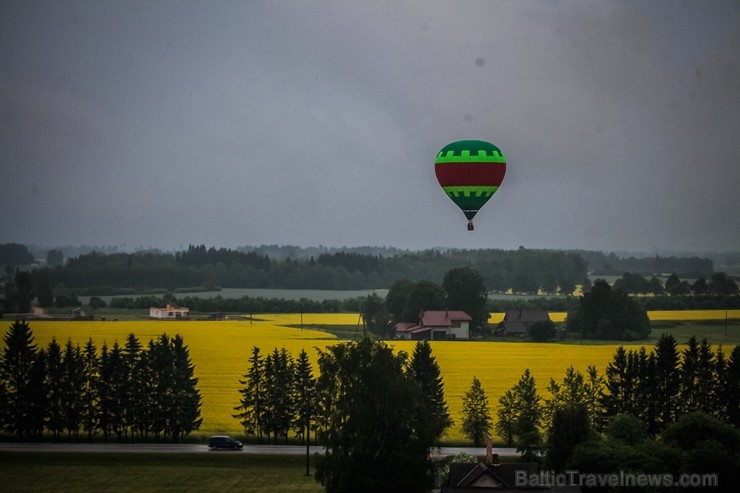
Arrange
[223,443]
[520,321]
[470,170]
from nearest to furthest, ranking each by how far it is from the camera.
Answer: [223,443]
[470,170]
[520,321]

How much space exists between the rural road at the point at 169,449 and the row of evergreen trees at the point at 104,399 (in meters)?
0.98

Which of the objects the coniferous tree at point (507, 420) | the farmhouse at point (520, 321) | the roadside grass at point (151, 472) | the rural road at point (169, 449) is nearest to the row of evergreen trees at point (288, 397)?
the rural road at point (169, 449)

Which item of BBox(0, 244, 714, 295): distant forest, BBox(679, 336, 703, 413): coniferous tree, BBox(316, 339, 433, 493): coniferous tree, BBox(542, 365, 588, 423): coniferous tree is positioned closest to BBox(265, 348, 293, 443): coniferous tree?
BBox(316, 339, 433, 493): coniferous tree

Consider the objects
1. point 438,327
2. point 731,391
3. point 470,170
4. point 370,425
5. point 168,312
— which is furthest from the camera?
point 168,312

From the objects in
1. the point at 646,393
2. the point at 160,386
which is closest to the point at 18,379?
the point at 160,386

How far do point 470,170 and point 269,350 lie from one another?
14656 millimetres

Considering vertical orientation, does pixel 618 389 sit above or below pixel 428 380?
below

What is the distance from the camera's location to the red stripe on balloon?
4972cm

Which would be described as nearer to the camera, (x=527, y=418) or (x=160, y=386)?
(x=527, y=418)

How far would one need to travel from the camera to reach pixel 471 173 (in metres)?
49.7

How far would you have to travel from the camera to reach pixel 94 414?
4397cm

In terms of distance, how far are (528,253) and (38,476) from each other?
91.0 m

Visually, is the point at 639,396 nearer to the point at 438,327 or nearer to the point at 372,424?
the point at 372,424

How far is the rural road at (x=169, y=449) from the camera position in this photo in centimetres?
4094
